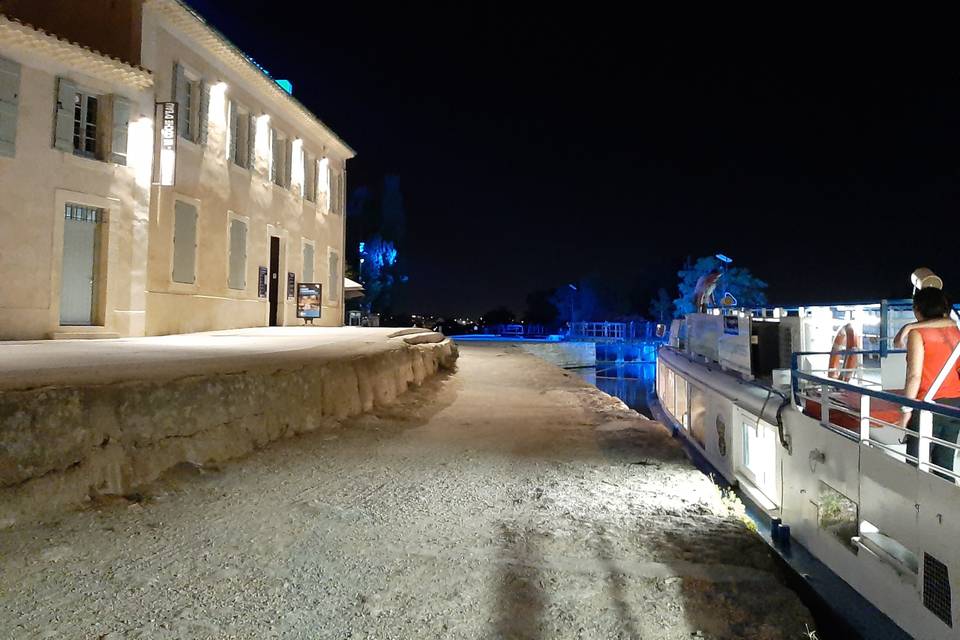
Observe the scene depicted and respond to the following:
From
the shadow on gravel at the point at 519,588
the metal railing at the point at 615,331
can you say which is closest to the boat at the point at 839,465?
the shadow on gravel at the point at 519,588

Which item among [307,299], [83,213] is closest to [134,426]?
[83,213]

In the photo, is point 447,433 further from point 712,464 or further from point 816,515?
point 816,515

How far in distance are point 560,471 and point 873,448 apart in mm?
3390

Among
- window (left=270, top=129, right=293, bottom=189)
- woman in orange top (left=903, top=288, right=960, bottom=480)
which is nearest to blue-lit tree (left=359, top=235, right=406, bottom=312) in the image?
window (left=270, top=129, right=293, bottom=189)

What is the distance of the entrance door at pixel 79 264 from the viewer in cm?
1302

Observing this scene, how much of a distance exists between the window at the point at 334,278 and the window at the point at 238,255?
7.19 metres

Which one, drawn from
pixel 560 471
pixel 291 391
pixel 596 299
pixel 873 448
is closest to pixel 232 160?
pixel 291 391

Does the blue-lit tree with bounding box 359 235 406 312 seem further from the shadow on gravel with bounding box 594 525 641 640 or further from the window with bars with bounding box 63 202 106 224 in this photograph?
the shadow on gravel with bounding box 594 525 641 640

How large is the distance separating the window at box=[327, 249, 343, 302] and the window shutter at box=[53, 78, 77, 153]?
544 inches

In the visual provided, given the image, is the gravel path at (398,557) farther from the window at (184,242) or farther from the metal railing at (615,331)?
the metal railing at (615,331)

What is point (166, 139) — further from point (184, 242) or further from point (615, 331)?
point (615, 331)

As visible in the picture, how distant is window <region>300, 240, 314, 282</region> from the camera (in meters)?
23.9

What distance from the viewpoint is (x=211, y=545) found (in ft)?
14.4

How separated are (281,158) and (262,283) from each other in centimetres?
509
